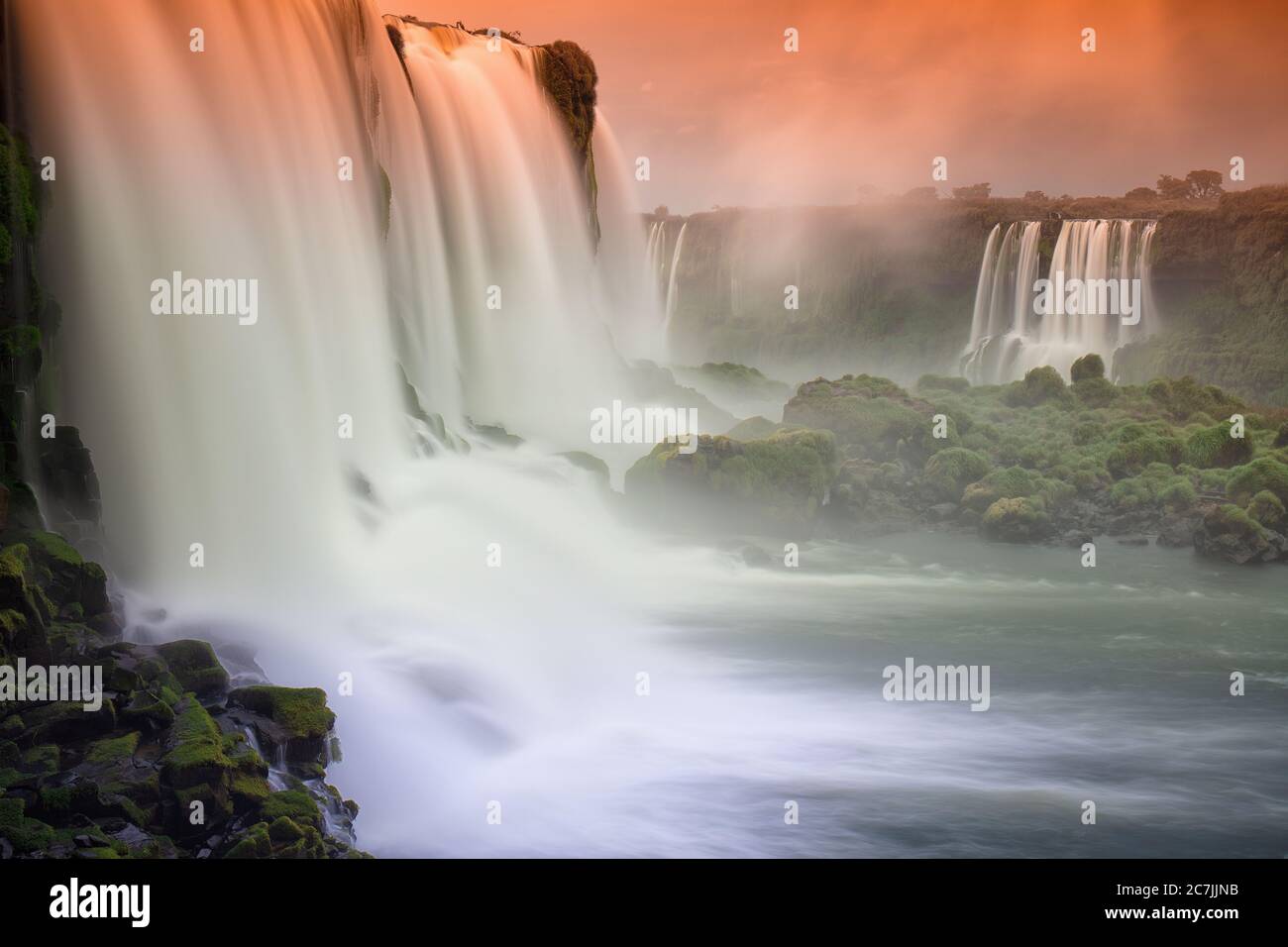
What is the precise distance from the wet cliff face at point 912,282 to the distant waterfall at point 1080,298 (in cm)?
36

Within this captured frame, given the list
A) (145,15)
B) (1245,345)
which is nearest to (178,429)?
(145,15)

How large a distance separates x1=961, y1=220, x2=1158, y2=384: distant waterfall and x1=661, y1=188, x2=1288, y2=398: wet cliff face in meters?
0.36

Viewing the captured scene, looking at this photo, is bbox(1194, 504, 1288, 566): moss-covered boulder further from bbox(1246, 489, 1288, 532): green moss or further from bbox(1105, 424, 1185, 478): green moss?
bbox(1105, 424, 1185, 478): green moss

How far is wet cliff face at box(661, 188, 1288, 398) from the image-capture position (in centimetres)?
2812

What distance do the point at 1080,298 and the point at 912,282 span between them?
244 inches

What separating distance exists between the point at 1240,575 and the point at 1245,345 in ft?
43.8

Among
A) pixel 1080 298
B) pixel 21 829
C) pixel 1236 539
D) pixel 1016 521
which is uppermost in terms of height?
pixel 1080 298

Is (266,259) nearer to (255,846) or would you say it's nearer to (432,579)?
(432,579)

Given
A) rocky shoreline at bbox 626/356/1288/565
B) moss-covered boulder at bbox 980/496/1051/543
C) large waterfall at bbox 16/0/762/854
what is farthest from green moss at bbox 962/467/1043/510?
large waterfall at bbox 16/0/762/854

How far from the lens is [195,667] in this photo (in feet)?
26.9

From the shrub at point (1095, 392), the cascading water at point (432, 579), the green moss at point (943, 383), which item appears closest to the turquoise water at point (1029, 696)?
the cascading water at point (432, 579)

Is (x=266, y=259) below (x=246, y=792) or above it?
above

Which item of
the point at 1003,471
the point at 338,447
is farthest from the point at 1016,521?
the point at 338,447

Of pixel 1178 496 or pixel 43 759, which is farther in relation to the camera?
pixel 1178 496
